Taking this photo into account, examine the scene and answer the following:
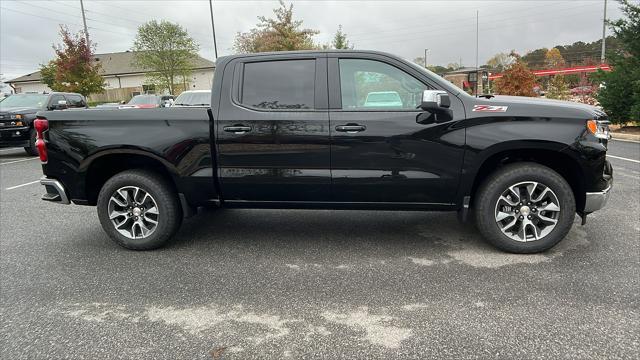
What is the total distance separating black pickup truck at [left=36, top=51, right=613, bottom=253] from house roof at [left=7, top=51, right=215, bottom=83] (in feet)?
167

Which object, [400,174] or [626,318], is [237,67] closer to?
[400,174]

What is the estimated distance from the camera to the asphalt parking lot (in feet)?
8.70

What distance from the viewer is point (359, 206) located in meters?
4.07

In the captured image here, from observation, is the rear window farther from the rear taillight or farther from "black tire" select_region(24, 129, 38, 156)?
the rear taillight

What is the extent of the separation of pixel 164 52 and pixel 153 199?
44078 millimetres

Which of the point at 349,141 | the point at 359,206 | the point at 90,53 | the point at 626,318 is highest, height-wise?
the point at 90,53

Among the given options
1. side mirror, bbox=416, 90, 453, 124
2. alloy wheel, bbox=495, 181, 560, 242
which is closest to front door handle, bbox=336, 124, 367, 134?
side mirror, bbox=416, 90, 453, 124

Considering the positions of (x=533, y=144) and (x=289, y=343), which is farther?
(x=533, y=144)

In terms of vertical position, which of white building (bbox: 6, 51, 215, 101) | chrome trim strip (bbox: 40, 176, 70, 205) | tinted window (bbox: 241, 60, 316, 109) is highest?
white building (bbox: 6, 51, 215, 101)

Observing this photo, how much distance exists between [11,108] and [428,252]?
41.6 ft

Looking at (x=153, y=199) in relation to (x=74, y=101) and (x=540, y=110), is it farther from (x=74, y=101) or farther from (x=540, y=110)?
(x=74, y=101)

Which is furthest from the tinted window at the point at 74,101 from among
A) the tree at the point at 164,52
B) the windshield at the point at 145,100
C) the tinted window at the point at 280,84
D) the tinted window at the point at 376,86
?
the tree at the point at 164,52

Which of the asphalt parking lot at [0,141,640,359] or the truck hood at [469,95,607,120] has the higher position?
the truck hood at [469,95,607,120]

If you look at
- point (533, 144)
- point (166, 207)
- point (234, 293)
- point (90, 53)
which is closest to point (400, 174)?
point (533, 144)
